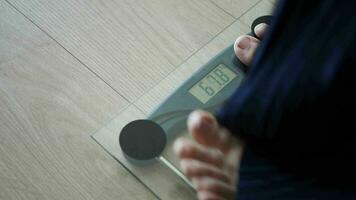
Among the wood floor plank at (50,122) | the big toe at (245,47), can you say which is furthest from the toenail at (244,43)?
the wood floor plank at (50,122)

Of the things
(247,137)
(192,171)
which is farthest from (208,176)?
(247,137)

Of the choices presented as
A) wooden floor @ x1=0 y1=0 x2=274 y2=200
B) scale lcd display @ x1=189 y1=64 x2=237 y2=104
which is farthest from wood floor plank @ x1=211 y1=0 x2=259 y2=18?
scale lcd display @ x1=189 y1=64 x2=237 y2=104

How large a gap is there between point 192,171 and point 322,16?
9.0 inches

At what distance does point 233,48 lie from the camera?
0.69 m

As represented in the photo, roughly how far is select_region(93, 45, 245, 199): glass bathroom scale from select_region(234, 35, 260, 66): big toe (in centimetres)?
1

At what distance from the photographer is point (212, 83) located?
658 millimetres

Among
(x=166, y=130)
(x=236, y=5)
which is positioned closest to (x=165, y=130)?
(x=166, y=130)

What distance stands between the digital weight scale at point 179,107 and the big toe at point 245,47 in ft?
0.04

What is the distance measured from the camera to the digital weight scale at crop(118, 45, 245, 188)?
1.92 feet

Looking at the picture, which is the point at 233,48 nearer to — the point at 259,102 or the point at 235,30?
the point at 235,30

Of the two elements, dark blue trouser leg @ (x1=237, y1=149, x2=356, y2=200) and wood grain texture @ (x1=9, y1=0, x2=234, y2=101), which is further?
wood grain texture @ (x1=9, y1=0, x2=234, y2=101)

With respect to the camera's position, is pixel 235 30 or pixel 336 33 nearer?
pixel 336 33

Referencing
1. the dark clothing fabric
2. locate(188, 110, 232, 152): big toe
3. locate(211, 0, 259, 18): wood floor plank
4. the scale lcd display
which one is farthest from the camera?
locate(211, 0, 259, 18): wood floor plank

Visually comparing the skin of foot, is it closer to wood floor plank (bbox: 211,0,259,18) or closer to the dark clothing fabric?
the dark clothing fabric
